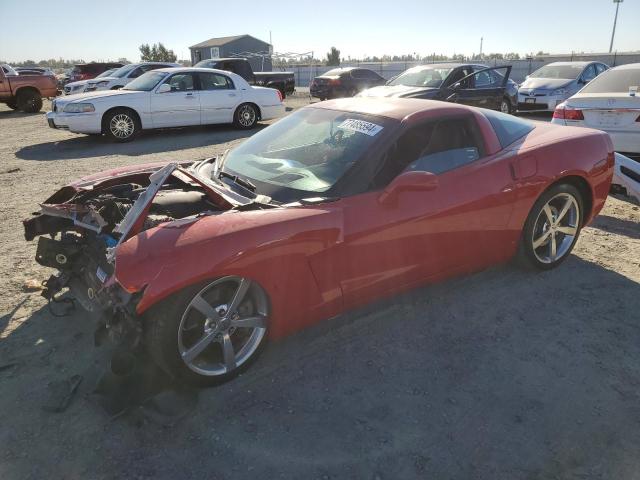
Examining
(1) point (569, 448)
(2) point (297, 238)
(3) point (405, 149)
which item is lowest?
(1) point (569, 448)

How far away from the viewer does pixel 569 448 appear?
2346 mm

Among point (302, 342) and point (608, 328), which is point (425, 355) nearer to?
point (302, 342)

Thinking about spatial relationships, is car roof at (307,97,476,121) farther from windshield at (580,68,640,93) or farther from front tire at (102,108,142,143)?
front tire at (102,108,142,143)

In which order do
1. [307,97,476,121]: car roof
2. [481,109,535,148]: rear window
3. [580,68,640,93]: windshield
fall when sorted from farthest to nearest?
1. [580,68,640,93]: windshield
2. [481,109,535,148]: rear window
3. [307,97,476,121]: car roof

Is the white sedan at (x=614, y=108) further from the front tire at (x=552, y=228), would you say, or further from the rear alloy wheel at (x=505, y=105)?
the rear alloy wheel at (x=505, y=105)

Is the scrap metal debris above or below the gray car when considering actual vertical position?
below

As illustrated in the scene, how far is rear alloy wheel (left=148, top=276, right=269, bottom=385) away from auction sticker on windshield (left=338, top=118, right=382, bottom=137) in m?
1.30

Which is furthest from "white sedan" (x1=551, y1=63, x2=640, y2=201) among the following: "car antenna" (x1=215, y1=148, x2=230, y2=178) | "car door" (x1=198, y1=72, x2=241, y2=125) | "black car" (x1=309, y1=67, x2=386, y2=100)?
"black car" (x1=309, y1=67, x2=386, y2=100)

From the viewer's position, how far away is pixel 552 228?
4.04 meters

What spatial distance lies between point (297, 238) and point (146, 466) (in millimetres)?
1305

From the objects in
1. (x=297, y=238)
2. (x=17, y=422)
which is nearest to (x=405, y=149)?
(x=297, y=238)

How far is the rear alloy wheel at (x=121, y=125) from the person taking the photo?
392 inches

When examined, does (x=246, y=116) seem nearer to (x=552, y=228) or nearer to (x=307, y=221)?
(x=552, y=228)

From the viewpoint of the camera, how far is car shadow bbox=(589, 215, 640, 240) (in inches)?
198
